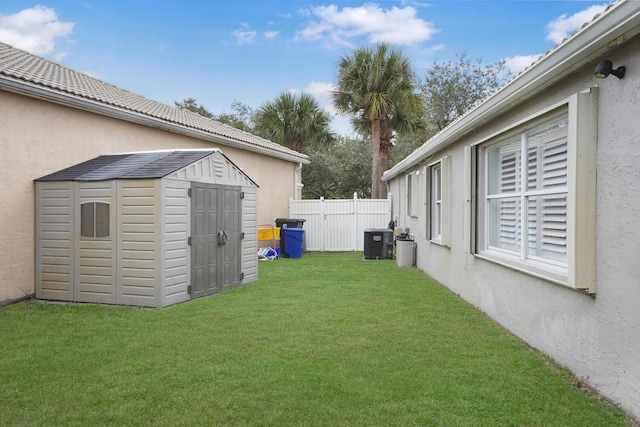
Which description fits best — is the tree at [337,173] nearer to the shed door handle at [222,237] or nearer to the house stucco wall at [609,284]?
the shed door handle at [222,237]

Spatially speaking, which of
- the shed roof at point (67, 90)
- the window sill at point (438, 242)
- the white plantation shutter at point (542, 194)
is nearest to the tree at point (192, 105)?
the shed roof at point (67, 90)

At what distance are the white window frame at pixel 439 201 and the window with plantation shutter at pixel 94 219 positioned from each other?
532cm

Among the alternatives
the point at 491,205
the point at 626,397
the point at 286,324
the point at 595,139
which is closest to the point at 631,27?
the point at 595,139

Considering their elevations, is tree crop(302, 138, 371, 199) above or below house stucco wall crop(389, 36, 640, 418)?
above

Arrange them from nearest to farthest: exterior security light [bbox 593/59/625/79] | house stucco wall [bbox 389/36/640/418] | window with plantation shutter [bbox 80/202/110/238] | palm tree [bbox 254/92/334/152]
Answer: house stucco wall [bbox 389/36/640/418] → exterior security light [bbox 593/59/625/79] → window with plantation shutter [bbox 80/202/110/238] → palm tree [bbox 254/92/334/152]

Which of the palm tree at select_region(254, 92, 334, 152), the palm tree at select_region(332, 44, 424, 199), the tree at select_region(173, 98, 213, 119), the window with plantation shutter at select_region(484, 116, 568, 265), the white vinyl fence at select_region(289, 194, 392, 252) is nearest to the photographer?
the window with plantation shutter at select_region(484, 116, 568, 265)

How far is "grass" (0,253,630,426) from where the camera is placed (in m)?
3.23

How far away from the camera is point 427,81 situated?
27.7 m

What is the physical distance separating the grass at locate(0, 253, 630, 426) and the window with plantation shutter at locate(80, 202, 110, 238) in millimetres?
1063

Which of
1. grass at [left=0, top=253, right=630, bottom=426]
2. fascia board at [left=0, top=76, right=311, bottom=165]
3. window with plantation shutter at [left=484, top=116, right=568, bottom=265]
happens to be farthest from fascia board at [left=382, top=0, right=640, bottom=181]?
fascia board at [left=0, top=76, right=311, bottom=165]

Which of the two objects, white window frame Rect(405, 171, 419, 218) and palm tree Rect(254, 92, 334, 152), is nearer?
white window frame Rect(405, 171, 419, 218)

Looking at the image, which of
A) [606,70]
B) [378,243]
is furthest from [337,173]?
[606,70]

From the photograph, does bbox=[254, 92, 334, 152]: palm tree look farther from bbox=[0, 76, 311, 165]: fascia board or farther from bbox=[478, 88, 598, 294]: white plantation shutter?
bbox=[478, 88, 598, 294]: white plantation shutter

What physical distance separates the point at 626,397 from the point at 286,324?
11.6ft
